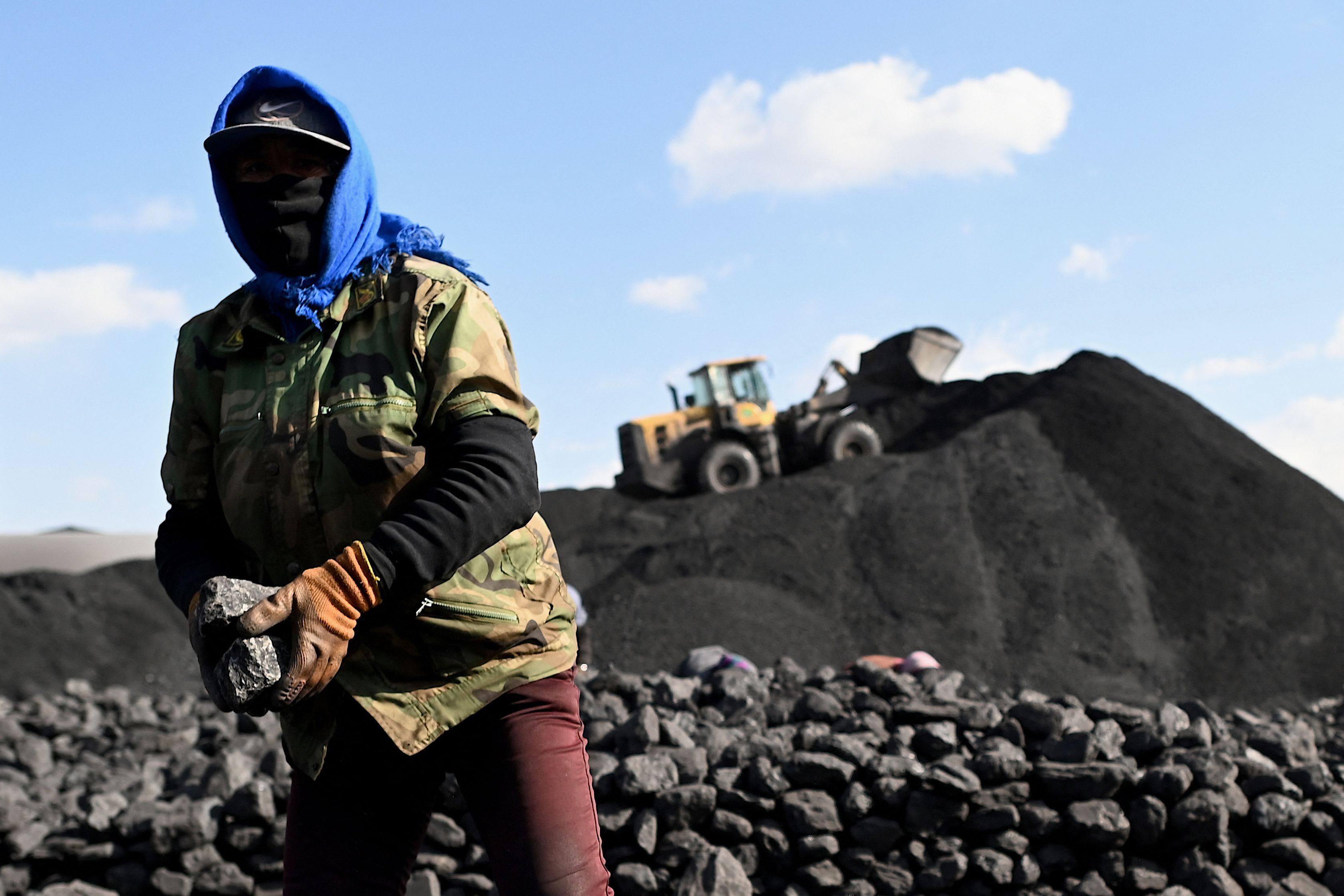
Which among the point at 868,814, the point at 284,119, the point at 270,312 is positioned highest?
the point at 284,119

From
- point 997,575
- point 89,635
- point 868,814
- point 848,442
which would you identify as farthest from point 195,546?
point 848,442

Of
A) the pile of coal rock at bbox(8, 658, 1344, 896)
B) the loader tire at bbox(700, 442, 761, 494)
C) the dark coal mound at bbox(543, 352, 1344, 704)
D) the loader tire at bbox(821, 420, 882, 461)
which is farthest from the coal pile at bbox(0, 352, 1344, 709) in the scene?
the pile of coal rock at bbox(8, 658, 1344, 896)

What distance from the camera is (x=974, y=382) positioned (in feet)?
69.3

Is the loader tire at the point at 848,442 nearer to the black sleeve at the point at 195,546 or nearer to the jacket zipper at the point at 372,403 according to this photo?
the black sleeve at the point at 195,546

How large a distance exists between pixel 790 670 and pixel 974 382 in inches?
609

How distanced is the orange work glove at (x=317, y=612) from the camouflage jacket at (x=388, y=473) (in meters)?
0.11

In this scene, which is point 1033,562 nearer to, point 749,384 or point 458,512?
point 749,384

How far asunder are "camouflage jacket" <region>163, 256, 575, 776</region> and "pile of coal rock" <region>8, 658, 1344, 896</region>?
7.58 ft

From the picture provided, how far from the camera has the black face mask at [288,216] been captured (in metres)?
1.84

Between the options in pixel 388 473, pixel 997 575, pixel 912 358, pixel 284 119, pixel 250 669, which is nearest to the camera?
pixel 250 669

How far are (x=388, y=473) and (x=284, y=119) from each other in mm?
601

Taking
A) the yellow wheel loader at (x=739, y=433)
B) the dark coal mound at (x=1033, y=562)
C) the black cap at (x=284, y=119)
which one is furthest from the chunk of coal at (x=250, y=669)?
the yellow wheel loader at (x=739, y=433)

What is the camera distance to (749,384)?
17953mm

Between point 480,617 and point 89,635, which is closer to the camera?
point 480,617
